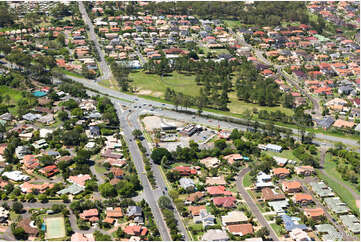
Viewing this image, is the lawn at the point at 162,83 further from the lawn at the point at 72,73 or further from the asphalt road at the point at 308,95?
the asphalt road at the point at 308,95

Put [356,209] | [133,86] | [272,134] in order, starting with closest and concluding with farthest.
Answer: [356,209], [272,134], [133,86]

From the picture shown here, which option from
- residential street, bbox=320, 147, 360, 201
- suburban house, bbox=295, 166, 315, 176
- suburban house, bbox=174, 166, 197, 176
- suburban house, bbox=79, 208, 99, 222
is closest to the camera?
suburban house, bbox=79, 208, 99, 222

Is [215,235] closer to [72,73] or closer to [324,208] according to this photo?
[324,208]

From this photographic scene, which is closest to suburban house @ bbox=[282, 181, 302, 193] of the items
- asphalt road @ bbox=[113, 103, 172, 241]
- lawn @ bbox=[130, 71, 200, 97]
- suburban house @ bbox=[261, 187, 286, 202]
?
suburban house @ bbox=[261, 187, 286, 202]

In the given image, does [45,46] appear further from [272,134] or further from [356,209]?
[356,209]

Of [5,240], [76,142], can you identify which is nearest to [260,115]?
[76,142]

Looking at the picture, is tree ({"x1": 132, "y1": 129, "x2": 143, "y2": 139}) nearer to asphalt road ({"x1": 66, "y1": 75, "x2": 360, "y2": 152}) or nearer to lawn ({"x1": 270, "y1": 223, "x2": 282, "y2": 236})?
asphalt road ({"x1": 66, "y1": 75, "x2": 360, "y2": 152})

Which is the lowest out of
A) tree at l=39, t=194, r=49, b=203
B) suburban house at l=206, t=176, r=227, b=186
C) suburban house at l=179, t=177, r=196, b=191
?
suburban house at l=206, t=176, r=227, b=186
